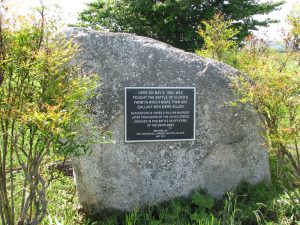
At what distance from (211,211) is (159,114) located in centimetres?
114

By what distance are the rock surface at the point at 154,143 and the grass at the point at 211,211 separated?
4.9 inches

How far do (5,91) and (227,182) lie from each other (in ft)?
8.30

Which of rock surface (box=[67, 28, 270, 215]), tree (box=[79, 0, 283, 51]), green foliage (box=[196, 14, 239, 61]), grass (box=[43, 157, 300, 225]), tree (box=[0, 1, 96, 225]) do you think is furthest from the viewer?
tree (box=[79, 0, 283, 51])

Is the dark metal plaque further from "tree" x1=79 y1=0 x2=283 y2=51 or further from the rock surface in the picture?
"tree" x1=79 y1=0 x2=283 y2=51

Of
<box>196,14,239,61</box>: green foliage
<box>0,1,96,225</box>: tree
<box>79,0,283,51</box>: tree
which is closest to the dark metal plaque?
<box>0,1,96,225</box>: tree

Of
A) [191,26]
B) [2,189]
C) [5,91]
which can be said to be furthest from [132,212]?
[191,26]

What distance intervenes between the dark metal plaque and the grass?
2.29 ft

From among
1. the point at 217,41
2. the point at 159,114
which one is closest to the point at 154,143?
the point at 159,114

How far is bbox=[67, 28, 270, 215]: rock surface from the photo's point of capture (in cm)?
371

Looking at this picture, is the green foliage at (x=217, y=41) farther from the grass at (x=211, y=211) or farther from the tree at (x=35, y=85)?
the tree at (x=35, y=85)

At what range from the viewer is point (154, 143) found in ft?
12.5

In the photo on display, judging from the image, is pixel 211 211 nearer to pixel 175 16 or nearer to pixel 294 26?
pixel 294 26

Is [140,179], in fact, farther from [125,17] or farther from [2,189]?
[125,17]

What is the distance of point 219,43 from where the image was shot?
575cm
